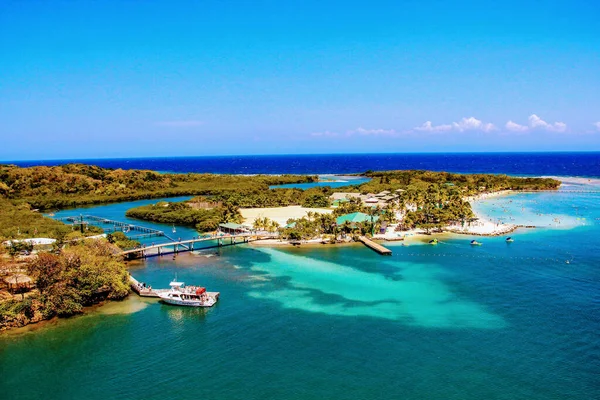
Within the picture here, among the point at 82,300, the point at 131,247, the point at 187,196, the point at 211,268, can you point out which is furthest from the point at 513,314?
the point at 187,196

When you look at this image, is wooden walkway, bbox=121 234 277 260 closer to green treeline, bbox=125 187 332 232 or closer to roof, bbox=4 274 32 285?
green treeline, bbox=125 187 332 232

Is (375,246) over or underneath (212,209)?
underneath

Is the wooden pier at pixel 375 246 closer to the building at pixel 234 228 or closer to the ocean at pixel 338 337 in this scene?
the ocean at pixel 338 337

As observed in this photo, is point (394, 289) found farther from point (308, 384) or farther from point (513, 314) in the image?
point (308, 384)

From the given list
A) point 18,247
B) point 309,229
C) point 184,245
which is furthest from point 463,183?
point 18,247

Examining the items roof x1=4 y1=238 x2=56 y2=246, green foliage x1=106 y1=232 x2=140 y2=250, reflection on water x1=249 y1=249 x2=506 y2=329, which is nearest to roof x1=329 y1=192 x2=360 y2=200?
reflection on water x1=249 y1=249 x2=506 y2=329

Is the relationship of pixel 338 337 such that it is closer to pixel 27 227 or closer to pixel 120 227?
pixel 27 227

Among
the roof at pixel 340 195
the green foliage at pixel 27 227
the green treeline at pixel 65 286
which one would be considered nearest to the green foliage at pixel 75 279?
the green treeline at pixel 65 286
